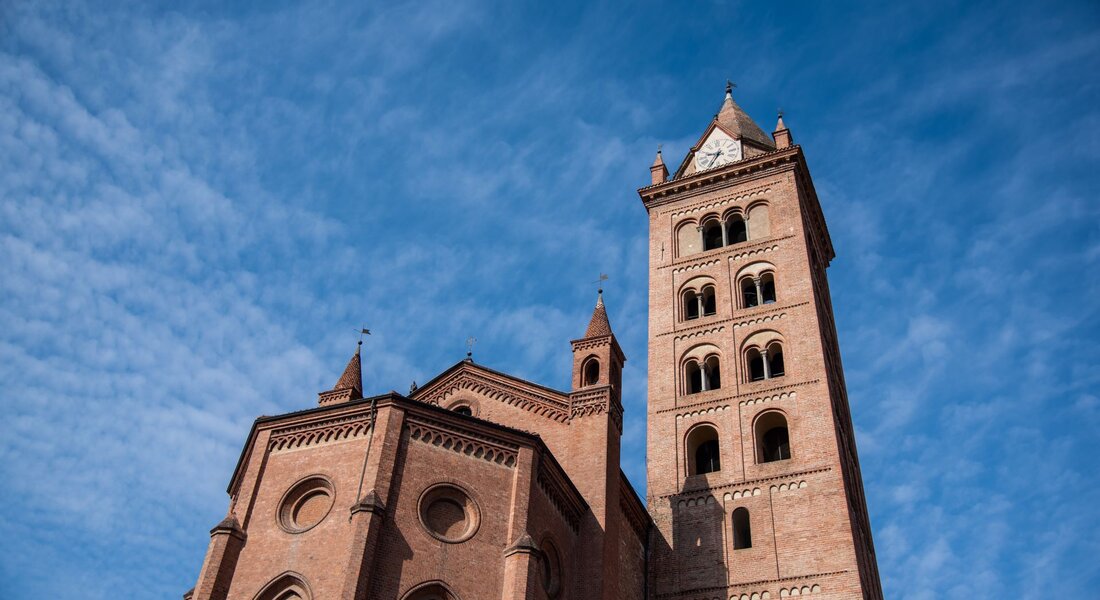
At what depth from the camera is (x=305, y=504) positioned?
20.3 m

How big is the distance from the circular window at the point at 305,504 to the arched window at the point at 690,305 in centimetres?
1738

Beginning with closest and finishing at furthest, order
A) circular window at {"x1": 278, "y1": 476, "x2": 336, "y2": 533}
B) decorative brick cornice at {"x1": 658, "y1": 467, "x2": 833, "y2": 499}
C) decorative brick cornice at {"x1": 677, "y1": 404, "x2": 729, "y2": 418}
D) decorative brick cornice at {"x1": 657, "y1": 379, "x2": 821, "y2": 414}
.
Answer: circular window at {"x1": 278, "y1": 476, "x2": 336, "y2": 533} → decorative brick cornice at {"x1": 658, "y1": 467, "x2": 833, "y2": 499} → decorative brick cornice at {"x1": 657, "y1": 379, "x2": 821, "y2": 414} → decorative brick cornice at {"x1": 677, "y1": 404, "x2": 729, "y2": 418}

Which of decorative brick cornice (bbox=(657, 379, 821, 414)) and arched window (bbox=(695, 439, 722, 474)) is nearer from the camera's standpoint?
decorative brick cornice (bbox=(657, 379, 821, 414))

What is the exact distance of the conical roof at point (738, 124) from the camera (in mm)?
40188

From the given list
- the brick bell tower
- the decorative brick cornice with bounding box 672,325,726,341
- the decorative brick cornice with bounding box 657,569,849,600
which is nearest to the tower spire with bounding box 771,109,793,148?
the brick bell tower

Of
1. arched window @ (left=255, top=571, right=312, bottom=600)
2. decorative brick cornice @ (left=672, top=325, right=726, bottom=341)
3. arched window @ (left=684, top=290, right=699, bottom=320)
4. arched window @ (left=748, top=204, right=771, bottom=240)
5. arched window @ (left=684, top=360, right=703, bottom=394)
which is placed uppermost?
arched window @ (left=748, top=204, right=771, bottom=240)

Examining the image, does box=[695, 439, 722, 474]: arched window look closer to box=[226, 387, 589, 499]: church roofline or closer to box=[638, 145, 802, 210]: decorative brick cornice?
box=[226, 387, 589, 499]: church roofline

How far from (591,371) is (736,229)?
1350cm

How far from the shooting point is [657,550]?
90.7 ft

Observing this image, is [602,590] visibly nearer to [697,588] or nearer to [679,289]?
[697,588]

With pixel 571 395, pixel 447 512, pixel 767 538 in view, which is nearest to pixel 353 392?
pixel 571 395

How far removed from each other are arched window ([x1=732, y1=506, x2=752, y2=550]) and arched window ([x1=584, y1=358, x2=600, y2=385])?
613 centimetres

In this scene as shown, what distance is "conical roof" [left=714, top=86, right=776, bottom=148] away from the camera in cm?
4019

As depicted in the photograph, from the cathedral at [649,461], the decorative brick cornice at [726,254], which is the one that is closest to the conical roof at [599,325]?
the cathedral at [649,461]
